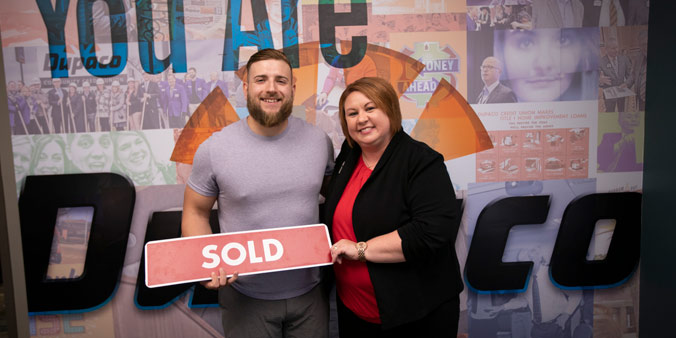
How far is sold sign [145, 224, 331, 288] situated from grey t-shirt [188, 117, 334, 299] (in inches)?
4.1

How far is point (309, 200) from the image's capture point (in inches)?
61.6

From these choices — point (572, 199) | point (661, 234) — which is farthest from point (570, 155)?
point (661, 234)

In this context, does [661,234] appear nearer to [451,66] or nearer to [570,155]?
[570,155]

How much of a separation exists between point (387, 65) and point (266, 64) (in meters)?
0.84

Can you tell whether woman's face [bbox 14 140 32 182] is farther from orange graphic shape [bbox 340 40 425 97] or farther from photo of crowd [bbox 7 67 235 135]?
orange graphic shape [bbox 340 40 425 97]

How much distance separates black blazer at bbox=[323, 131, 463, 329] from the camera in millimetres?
1364

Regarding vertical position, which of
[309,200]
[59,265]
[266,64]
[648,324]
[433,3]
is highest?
[433,3]

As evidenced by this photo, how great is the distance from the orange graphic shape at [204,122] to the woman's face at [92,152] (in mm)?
377

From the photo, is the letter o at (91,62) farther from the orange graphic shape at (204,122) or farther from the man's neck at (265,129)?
the man's neck at (265,129)

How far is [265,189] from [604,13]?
2252mm

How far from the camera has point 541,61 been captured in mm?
2148

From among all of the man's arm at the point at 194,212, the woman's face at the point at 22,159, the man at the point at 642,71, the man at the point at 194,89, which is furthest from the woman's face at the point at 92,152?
the man at the point at 642,71

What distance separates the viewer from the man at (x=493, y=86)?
6.96ft

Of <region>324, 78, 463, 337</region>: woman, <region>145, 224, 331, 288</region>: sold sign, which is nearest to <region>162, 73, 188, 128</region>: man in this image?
<region>145, 224, 331, 288</region>: sold sign
